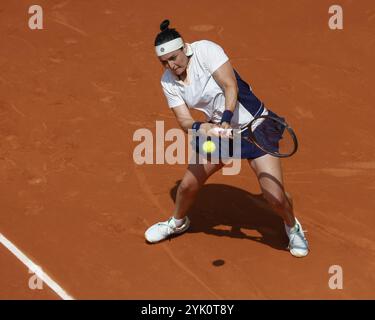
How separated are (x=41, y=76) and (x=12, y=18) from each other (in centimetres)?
145

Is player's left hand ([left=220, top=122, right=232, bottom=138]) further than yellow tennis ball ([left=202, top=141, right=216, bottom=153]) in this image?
No

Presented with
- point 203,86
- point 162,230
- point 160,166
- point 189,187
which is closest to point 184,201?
point 189,187

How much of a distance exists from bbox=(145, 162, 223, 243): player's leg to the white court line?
2.75ft

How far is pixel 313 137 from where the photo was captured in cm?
777

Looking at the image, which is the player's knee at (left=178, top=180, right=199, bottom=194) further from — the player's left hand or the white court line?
the white court line

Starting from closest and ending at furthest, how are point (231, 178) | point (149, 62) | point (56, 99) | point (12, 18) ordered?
1. point (231, 178)
2. point (56, 99)
3. point (149, 62)
4. point (12, 18)

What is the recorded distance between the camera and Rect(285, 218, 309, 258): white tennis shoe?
20.5 ft

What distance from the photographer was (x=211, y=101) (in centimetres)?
587

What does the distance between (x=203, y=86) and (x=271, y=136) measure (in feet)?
2.05

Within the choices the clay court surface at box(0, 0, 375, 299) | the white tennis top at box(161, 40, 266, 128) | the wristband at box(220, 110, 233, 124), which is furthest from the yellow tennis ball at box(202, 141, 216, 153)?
the clay court surface at box(0, 0, 375, 299)

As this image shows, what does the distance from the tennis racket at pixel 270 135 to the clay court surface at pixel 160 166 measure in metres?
0.87

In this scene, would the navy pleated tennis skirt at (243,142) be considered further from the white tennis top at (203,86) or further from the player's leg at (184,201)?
the player's leg at (184,201)
